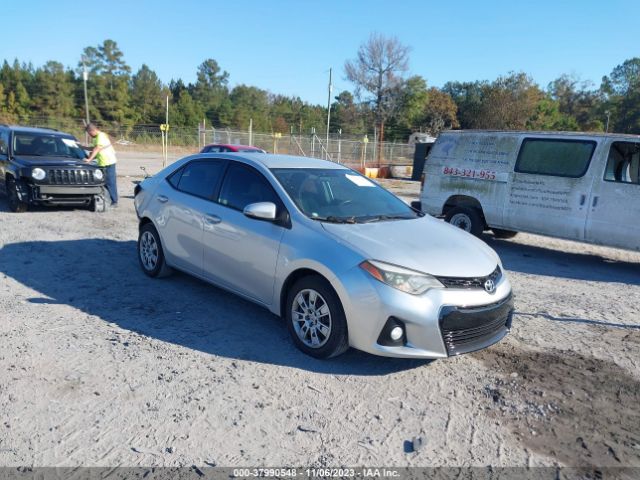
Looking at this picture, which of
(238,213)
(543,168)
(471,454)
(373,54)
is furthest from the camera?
(373,54)

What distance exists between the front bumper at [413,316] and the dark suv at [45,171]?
26.0ft

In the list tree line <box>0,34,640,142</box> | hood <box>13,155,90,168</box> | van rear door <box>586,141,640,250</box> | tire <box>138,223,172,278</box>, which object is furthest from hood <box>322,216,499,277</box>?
tree line <box>0,34,640,142</box>

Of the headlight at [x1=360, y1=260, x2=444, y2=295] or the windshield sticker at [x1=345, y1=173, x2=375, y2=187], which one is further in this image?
the windshield sticker at [x1=345, y1=173, x2=375, y2=187]

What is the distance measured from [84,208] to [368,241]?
8.69 metres

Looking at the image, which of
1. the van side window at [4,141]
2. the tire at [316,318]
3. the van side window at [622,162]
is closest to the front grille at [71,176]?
the van side window at [4,141]

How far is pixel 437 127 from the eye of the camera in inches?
2350

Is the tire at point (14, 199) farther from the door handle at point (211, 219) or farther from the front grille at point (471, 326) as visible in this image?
the front grille at point (471, 326)

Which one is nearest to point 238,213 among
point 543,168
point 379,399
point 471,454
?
point 379,399

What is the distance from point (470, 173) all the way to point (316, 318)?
6.16 meters

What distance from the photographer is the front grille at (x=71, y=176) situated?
31.7 ft

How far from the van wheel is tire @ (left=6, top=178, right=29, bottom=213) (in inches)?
319

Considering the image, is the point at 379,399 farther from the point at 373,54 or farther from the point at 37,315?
the point at 373,54

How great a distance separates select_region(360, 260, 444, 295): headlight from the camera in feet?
12.1

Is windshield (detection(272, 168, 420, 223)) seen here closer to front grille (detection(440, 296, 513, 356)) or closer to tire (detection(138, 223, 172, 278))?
front grille (detection(440, 296, 513, 356))
